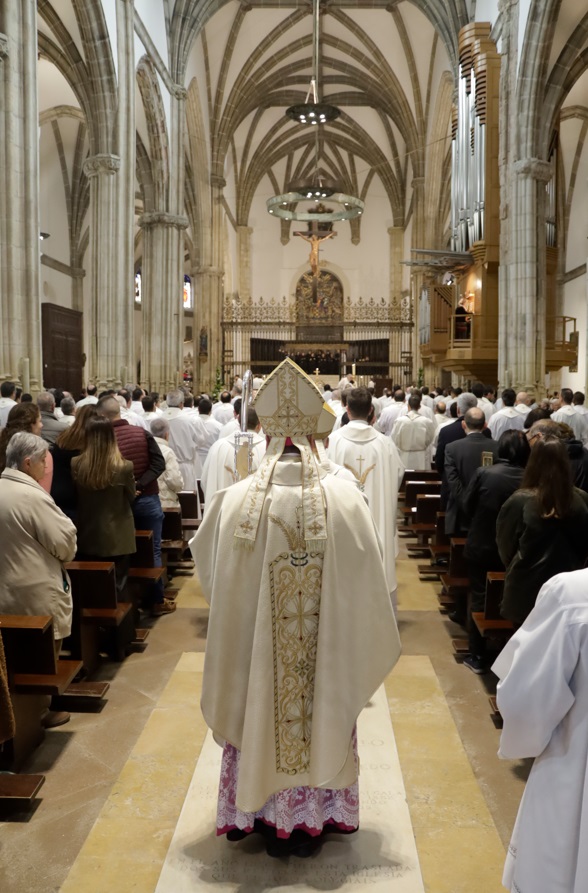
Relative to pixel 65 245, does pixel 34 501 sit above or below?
below

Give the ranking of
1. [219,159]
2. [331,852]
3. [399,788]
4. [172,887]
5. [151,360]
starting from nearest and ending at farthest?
1. [172,887]
2. [331,852]
3. [399,788]
4. [151,360]
5. [219,159]

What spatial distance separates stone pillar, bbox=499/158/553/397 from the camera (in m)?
13.2

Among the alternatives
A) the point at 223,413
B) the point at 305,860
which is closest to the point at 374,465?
the point at 305,860

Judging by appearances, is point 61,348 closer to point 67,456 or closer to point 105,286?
point 105,286

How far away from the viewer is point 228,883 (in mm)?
2838

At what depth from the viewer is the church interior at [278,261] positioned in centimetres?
321

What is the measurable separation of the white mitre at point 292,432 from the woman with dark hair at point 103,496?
2.11 m

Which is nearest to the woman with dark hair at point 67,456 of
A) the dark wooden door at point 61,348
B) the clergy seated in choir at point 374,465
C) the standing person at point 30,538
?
the standing person at point 30,538

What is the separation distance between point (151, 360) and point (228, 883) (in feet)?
55.3

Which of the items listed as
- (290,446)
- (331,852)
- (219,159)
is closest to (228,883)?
(331,852)

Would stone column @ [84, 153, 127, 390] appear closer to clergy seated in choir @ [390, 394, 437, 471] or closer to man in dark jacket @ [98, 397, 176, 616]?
clergy seated in choir @ [390, 394, 437, 471]

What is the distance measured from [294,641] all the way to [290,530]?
40cm

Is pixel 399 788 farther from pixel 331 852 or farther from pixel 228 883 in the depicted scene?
pixel 228 883

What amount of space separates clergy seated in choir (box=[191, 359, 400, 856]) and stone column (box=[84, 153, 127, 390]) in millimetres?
11569
